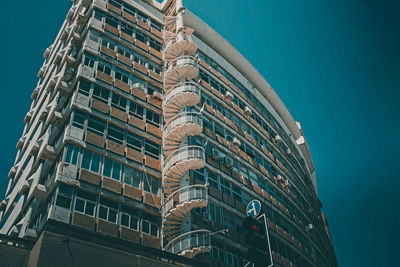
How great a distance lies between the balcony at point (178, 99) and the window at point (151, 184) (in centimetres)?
472

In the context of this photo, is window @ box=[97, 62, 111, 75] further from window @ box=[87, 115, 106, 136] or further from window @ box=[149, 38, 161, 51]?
window @ box=[149, 38, 161, 51]

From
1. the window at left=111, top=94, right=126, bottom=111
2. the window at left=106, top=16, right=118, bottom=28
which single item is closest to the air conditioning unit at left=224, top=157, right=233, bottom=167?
the window at left=111, top=94, right=126, bottom=111

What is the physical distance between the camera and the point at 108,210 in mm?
23234

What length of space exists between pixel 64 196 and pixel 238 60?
2960 centimetres

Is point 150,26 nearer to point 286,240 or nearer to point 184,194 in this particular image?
point 184,194

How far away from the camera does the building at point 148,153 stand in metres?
23.0

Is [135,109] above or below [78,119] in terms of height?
above

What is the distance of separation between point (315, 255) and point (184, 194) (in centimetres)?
2399

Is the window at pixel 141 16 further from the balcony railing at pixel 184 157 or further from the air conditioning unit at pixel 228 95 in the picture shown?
the balcony railing at pixel 184 157

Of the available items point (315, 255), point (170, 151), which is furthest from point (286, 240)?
point (170, 151)

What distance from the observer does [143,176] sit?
26.5m

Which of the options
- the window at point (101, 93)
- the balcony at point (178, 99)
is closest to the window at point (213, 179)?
the balcony at point (178, 99)

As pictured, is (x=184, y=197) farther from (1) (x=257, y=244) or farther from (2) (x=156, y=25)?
(2) (x=156, y=25)

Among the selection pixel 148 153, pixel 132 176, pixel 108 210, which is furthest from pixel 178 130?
pixel 108 210
